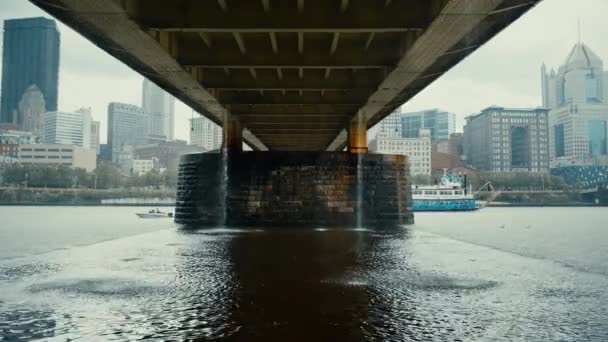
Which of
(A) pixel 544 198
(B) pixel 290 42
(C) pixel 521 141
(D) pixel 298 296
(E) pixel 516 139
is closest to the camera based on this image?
(D) pixel 298 296

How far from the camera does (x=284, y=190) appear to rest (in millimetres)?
31375

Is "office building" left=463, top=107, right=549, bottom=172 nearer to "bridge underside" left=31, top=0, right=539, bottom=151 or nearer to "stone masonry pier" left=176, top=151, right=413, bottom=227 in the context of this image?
"stone masonry pier" left=176, top=151, right=413, bottom=227

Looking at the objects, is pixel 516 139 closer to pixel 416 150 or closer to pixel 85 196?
pixel 416 150

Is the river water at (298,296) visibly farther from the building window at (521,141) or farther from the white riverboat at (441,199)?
the building window at (521,141)

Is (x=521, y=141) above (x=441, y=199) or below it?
above

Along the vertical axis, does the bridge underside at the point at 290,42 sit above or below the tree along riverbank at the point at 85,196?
above

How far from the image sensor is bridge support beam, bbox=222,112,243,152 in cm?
3300

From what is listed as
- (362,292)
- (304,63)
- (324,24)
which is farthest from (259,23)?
(362,292)

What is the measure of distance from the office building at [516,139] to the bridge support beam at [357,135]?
17496 centimetres

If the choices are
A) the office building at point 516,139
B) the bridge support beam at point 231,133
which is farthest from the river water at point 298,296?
the office building at point 516,139

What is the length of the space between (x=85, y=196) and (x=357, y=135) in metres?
115

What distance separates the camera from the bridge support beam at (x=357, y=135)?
33.4 metres

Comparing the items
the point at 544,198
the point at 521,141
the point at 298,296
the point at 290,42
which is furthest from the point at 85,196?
the point at 521,141

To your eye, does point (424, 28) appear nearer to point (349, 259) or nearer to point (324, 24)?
point (324, 24)
